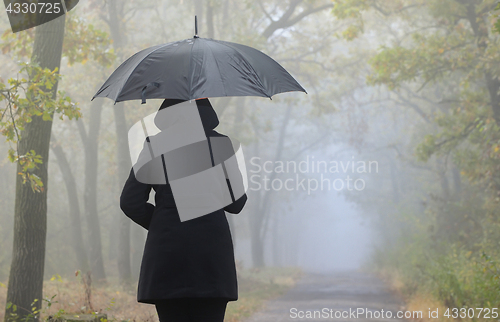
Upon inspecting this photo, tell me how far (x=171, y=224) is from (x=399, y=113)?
29.2 meters

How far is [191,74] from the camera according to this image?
11.2ft

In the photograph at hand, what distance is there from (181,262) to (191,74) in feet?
4.33

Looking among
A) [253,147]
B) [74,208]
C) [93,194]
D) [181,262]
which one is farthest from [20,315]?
[253,147]

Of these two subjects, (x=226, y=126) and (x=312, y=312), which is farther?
(x=226, y=126)

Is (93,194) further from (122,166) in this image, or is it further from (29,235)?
(29,235)

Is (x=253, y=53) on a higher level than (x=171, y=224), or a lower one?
higher

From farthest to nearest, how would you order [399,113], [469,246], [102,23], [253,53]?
[399,113], [102,23], [469,246], [253,53]

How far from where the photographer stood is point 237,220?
3575cm

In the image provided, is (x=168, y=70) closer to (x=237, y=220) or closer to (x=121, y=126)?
(x=121, y=126)

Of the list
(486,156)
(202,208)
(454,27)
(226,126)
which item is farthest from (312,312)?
(226,126)

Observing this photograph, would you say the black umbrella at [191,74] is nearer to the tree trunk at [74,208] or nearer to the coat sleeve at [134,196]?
the coat sleeve at [134,196]

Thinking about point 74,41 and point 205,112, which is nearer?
point 205,112

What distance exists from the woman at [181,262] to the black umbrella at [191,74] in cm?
71

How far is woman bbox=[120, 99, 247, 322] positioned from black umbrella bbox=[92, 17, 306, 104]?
714mm
